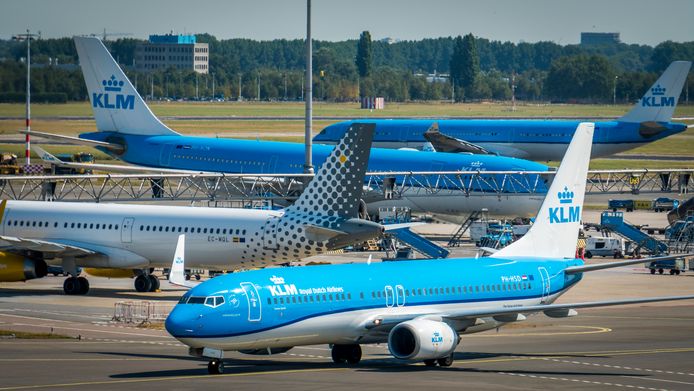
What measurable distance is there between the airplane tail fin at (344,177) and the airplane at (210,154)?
1334 inches

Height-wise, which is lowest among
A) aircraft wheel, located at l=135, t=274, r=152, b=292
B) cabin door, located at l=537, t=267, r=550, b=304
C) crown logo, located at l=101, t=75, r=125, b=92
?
aircraft wheel, located at l=135, t=274, r=152, b=292

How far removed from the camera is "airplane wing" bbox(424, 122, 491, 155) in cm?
12031

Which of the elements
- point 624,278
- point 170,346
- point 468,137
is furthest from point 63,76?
point 170,346

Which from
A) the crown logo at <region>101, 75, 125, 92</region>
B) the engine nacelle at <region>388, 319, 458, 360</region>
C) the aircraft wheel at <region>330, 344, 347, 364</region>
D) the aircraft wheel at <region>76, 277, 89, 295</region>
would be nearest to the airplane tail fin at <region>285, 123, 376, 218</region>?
the aircraft wheel at <region>76, 277, 89, 295</region>

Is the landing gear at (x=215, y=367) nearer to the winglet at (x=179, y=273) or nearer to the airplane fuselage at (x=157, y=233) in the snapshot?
the winglet at (x=179, y=273)

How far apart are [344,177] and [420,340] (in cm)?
1838

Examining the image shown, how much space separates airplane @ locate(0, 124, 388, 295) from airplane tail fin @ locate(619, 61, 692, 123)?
73.9m

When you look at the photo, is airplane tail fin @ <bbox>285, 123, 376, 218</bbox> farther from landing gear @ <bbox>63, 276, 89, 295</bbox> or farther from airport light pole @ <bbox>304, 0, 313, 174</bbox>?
airport light pole @ <bbox>304, 0, 313, 174</bbox>

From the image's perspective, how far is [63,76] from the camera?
189750 mm

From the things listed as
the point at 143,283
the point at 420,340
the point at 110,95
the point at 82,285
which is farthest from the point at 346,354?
the point at 110,95

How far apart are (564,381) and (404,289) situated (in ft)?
19.6

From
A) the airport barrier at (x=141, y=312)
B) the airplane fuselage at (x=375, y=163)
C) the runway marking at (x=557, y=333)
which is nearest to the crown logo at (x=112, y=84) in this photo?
the airplane fuselage at (x=375, y=163)

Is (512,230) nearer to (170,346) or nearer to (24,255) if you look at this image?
(24,255)

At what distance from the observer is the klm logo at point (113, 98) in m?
94.8
